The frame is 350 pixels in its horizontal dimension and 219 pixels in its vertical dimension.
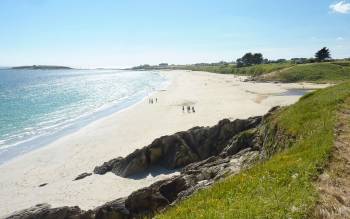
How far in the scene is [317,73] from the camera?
116 m

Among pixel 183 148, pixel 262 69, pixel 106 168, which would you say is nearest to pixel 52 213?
pixel 106 168

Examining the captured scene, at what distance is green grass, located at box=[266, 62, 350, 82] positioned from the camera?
112 meters

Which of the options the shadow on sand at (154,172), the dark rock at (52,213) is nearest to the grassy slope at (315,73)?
the shadow on sand at (154,172)

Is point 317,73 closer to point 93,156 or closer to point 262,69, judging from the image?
point 262,69

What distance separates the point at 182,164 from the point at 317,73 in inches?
3759

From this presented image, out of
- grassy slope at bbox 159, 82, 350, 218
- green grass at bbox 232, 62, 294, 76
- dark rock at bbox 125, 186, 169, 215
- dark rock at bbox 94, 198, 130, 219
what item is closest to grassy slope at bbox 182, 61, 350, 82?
green grass at bbox 232, 62, 294, 76

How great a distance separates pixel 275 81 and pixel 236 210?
384 feet

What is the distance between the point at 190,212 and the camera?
11.2 metres

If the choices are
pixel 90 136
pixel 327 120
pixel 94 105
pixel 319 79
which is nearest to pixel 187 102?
pixel 94 105

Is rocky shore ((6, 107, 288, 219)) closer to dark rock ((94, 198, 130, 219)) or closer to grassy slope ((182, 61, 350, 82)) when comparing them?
dark rock ((94, 198, 130, 219))

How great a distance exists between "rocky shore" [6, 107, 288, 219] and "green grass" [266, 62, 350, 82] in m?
85.4

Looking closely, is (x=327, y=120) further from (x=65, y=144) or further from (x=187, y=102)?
(x=187, y=102)

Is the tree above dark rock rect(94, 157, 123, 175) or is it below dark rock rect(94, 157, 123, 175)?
above

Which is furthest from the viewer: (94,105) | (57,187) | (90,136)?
(94,105)
